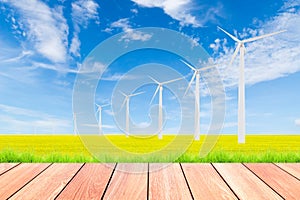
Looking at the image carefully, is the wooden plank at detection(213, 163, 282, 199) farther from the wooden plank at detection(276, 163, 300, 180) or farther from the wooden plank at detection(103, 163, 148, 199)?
the wooden plank at detection(103, 163, 148, 199)

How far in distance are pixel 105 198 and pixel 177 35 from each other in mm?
2452

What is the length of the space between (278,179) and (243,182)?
521 millimetres

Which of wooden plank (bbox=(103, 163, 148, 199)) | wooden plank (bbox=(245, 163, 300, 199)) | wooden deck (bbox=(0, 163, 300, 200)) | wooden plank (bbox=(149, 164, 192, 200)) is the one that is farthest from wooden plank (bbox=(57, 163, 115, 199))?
wooden plank (bbox=(245, 163, 300, 199))

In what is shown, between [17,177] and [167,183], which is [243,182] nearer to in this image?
[167,183]

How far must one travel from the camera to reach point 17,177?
4.54m

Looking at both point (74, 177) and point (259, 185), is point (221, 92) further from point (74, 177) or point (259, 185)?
point (74, 177)

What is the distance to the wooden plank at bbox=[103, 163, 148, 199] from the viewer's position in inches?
148

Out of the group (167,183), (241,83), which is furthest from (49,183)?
(241,83)

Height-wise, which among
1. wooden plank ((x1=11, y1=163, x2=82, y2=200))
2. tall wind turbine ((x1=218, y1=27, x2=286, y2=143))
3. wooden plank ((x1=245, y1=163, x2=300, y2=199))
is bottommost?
wooden plank ((x1=11, y1=163, x2=82, y2=200))

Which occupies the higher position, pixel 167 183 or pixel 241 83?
pixel 241 83

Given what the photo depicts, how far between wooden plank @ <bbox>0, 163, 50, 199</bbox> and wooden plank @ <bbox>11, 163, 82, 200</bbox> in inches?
3.6

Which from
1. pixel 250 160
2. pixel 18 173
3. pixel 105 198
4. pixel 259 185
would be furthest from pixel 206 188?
pixel 18 173

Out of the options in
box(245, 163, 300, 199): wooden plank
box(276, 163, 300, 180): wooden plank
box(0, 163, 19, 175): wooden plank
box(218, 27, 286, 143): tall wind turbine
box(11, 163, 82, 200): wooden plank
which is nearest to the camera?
box(11, 163, 82, 200): wooden plank

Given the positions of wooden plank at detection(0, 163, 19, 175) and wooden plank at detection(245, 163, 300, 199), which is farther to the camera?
wooden plank at detection(0, 163, 19, 175)
